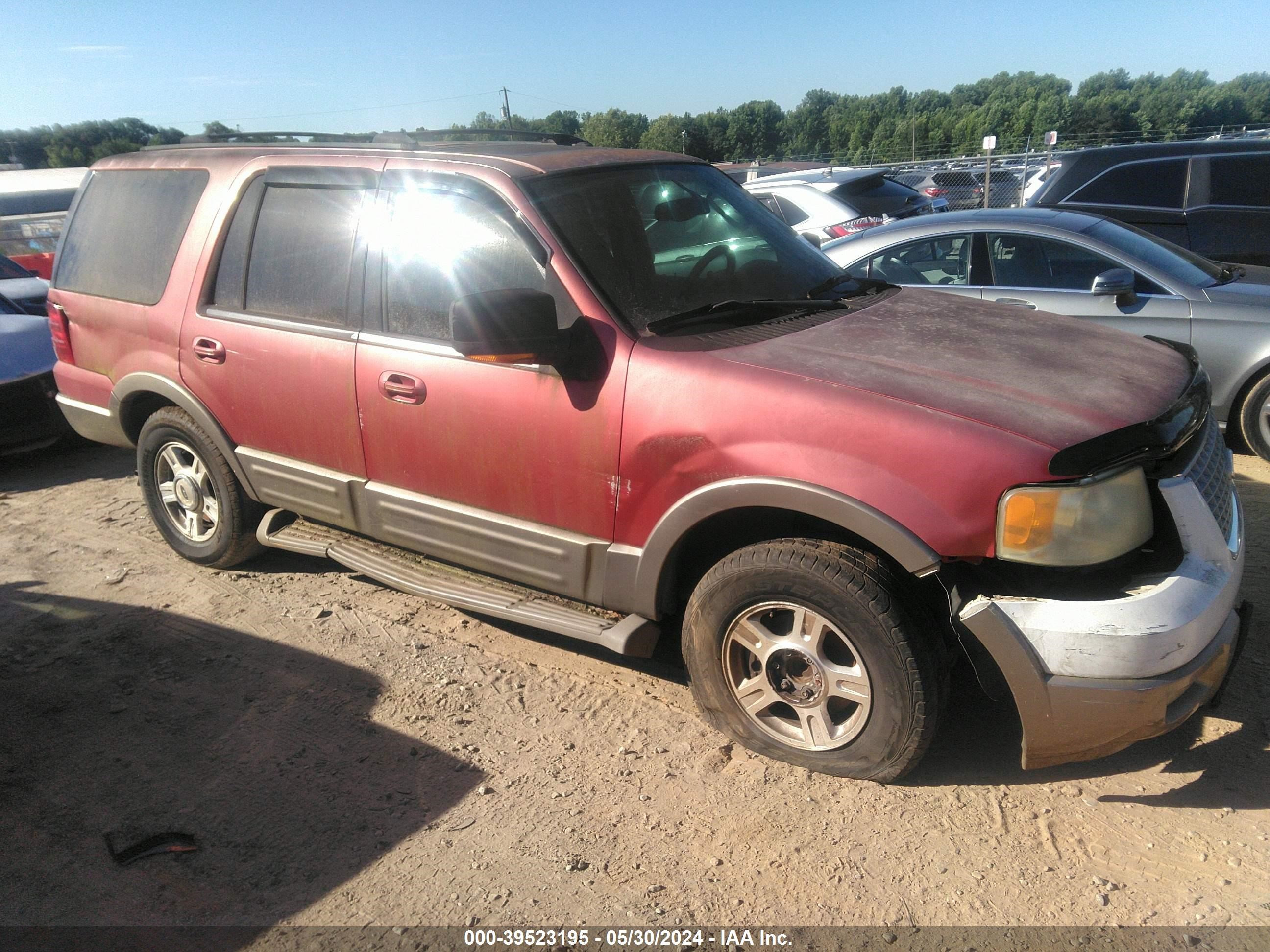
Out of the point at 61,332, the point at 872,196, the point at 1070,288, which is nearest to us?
the point at 61,332

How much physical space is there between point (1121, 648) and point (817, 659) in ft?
2.73

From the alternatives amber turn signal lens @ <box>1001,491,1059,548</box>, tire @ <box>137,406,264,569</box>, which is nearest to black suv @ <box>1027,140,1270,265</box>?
amber turn signal lens @ <box>1001,491,1059,548</box>

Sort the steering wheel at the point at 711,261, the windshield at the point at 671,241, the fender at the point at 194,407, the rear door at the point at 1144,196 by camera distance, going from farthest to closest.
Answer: the rear door at the point at 1144,196, the fender at the point at 194,407, the steering wheel at the point at 711,261, the windshield at the point at 671,241

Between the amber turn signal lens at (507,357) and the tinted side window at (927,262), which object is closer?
the amber turn signal lens at (507,357)

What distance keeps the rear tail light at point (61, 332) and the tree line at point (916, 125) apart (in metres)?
39.8

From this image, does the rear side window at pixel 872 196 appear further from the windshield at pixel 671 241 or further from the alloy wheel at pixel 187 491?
the alloy wheel at pixel 187 491

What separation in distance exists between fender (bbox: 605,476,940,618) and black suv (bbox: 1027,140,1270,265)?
249 inches

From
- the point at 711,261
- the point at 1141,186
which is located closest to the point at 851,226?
the point at 1141,186

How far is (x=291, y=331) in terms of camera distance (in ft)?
12.8

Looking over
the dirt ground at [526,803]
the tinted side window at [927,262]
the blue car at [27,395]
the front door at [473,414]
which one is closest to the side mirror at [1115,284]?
the tinted side window at [927,262]

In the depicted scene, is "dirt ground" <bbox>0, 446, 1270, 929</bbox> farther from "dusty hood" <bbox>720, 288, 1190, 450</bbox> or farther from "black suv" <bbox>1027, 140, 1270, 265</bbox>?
"black suv" <bbox>1027, 140, 1270, 265</bbox>

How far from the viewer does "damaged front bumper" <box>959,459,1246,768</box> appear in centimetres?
248

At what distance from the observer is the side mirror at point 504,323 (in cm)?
296

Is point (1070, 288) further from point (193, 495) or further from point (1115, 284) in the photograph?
point (193, 495)
